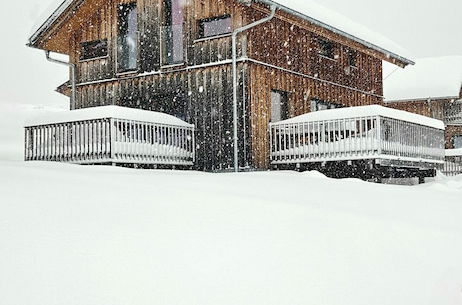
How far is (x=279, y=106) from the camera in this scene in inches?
672

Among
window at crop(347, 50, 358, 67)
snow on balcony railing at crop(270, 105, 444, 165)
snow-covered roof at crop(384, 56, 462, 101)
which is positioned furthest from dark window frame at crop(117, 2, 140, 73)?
snow-covered roof at crop(384, 56, 462, 101)

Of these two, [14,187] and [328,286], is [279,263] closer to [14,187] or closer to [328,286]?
[328,286]

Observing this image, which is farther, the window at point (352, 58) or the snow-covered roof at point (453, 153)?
the snow-covered roof at point (453, 153)

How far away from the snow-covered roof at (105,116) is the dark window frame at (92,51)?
3768 millimetres

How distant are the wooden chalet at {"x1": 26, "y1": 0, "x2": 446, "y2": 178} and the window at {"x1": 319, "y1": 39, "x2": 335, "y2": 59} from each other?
0.14 feet

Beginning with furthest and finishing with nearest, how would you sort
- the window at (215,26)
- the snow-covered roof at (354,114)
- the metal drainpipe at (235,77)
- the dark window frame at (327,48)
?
the dark window frame at (327,48), the window at (215,26), the metal drainpipe at (235,77), the snow-covered roof at (354,114)

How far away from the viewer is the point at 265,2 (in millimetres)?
14883

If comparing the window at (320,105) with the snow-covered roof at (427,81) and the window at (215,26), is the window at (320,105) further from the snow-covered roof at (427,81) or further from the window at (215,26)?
the snow-covered roof at (427,81)

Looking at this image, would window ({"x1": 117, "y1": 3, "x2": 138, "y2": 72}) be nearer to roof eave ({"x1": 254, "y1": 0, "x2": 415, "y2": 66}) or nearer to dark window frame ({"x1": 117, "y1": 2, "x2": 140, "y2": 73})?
dark window frame ({"x1": 117, "y1": 2, "x2": 140, "y2": 73})

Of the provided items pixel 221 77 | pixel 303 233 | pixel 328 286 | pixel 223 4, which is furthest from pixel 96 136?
pixel 328 286

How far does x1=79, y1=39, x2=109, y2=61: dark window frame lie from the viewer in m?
18.5

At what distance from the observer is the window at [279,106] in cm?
1678

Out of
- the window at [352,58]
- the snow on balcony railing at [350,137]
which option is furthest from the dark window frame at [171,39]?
the window at [352,58]

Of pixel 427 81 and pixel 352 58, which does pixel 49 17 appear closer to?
pixel 352 58
